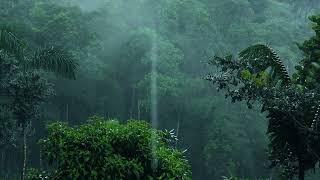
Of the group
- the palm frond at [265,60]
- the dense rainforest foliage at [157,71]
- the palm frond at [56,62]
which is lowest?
the palm frond at [265,60]

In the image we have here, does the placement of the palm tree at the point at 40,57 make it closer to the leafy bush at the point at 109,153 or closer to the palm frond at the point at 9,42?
the palm frond at the point at 9,42

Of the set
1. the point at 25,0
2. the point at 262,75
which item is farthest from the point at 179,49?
the point at 262,75

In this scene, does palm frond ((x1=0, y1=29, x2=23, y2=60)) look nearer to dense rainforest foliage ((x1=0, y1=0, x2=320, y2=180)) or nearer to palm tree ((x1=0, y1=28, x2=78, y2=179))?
palm tree ((x1=0, y1=28, x2=78, y2=179))

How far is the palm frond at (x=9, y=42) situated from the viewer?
1031 centimetres

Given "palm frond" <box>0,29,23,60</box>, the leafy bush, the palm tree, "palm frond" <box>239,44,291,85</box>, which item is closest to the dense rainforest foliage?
the palm tree

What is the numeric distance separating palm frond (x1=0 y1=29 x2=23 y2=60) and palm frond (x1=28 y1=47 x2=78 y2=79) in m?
0.98

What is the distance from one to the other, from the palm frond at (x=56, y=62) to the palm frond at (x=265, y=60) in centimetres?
434

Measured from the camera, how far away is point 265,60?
830 centimetres

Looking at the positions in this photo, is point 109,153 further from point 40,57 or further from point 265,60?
point 40,57

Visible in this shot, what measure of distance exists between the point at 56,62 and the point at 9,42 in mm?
1332

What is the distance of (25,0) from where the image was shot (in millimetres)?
30281

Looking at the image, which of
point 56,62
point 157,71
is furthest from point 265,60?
point 157,71

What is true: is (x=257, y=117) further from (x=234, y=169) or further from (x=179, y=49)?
(x=179, y=49)

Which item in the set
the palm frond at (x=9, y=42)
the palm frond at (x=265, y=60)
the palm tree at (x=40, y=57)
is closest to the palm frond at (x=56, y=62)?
the palm tree at (x=40, y=57)
